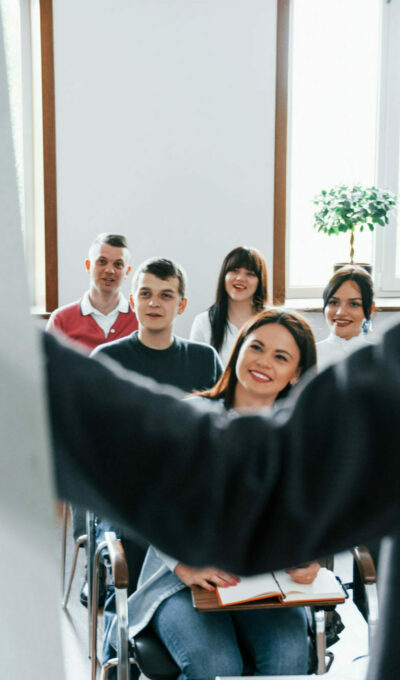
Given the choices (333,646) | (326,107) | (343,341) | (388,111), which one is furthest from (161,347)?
(388,111)

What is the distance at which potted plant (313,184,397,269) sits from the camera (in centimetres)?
454

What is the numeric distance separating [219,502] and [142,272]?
2532mm

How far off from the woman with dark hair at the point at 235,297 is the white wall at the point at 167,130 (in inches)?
37.8

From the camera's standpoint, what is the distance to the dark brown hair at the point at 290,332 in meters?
2.23

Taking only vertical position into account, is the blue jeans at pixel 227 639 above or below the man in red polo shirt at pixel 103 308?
below

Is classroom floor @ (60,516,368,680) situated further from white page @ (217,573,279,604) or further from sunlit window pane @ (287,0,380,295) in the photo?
sunlit window pane @ (287,0,380,295)

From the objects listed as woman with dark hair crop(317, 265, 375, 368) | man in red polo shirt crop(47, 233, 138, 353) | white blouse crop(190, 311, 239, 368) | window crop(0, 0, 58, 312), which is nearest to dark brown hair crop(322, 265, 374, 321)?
woman with dark hair crop(317, 265, 375, 368)

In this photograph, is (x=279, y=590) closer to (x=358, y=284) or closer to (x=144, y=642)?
(x=144, y=642)

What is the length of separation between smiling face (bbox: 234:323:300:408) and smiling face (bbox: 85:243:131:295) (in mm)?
1533

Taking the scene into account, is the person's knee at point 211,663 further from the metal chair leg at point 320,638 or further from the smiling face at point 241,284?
the smiling face at point 241,284

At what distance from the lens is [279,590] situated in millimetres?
1811

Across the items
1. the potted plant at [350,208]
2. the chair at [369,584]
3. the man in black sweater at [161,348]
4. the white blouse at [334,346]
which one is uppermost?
the potted plant at [350,208]

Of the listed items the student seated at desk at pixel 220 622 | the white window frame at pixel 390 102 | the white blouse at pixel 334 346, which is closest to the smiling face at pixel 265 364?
the student seated at desk at pixel 220 622

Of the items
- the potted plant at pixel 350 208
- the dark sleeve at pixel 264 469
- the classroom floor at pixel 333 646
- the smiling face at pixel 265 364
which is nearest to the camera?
the dark sleeve at pixel 264 469
